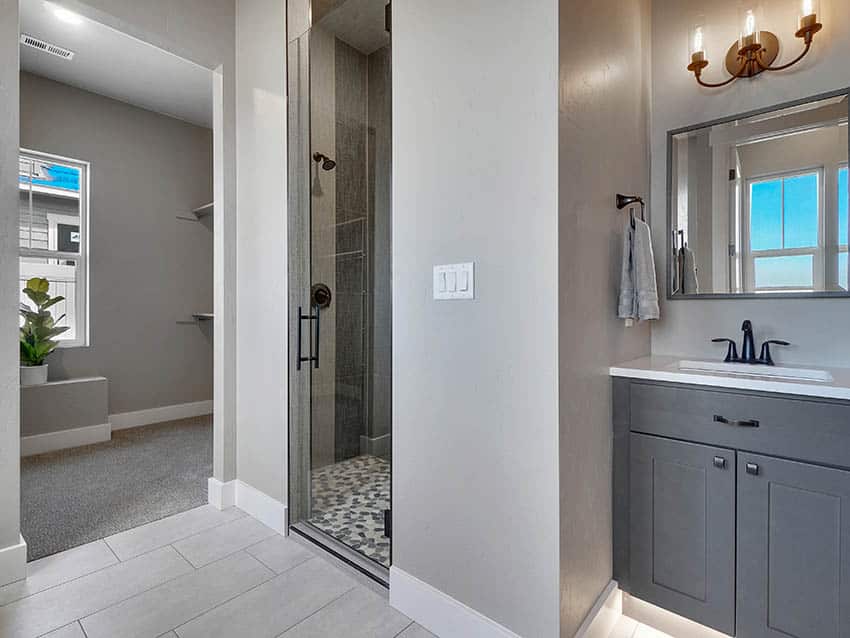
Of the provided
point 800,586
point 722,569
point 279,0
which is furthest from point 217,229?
point 800,586

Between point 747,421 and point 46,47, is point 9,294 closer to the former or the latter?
point 46,47

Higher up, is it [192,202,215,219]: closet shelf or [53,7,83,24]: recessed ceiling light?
[53,7,83,24]: recessed ceiling light

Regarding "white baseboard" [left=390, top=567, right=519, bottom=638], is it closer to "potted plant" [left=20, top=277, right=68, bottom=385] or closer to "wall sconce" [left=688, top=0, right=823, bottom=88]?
"wall sconce" [left=688, top=0, right=823, bottom=88]

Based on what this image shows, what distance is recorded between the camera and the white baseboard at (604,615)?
1395mm

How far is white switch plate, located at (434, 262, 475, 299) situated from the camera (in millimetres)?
1425

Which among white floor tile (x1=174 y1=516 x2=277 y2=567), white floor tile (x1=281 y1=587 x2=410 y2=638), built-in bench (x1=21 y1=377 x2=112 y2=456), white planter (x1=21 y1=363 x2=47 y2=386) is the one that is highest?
white planter (x1=21 y1=363 x2=47 y2=386)

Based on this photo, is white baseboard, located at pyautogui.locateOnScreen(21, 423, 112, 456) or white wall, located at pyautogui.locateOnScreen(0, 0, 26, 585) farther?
white baseboard, located at pyautogui.locateOnScreen(21, 423, 112, 456)

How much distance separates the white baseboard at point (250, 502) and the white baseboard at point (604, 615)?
1439 millimetres

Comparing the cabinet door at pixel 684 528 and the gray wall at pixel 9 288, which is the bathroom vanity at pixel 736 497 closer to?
the cabinet door at pixel 684 528

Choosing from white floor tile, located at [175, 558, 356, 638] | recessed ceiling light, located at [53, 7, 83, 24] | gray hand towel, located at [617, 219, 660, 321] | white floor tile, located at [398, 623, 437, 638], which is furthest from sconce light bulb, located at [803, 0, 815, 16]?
recessed ceiling light, located at [53, 7, 83, 24]

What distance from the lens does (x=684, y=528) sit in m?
1.51

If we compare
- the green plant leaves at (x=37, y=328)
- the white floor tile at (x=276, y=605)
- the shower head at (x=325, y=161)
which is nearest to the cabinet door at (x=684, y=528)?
the white floor tile at (x=276, y=605)

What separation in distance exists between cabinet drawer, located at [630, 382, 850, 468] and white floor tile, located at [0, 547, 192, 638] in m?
2.00

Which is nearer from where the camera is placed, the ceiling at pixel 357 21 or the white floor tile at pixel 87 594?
the white floor tile at pixel 87 594
